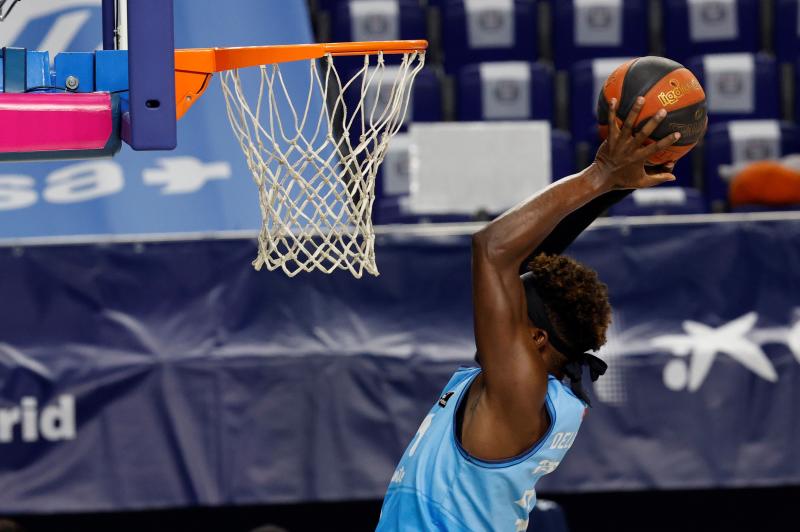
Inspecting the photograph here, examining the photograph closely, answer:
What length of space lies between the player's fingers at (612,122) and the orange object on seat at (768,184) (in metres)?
3.50

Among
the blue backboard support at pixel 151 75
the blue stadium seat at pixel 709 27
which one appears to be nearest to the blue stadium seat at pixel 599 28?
the blue stadium seat at pixel 709 27

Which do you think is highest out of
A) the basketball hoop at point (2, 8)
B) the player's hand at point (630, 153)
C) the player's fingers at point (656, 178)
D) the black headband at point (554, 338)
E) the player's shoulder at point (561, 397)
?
the basketball hoop at point (2, 8)

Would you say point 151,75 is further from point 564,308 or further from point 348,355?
point 348,355

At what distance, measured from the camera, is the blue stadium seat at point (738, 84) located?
25.4 feet

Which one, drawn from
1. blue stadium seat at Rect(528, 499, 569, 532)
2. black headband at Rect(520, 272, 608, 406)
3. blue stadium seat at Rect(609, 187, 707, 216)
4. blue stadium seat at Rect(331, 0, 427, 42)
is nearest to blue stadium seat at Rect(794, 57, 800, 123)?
blue stadium seat at Rect(609, 187, 707, 216)

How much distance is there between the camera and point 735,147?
24.5 ft

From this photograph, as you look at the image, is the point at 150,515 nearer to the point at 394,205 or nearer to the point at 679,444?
the point at 394,205

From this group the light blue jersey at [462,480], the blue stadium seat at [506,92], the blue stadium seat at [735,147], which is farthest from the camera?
the blue stadium seat at [506,92]

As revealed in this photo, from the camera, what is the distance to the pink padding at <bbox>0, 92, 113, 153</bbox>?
326 centimetres

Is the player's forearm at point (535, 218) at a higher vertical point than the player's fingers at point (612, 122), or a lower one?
lower

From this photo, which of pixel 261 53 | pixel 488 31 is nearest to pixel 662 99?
pixel 261 53

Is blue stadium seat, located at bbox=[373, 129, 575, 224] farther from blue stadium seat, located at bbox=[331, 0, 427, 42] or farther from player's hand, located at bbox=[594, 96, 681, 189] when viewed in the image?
player's hand, located at bbox=[594, 96, 681, 189]

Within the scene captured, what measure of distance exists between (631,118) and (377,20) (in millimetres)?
5015

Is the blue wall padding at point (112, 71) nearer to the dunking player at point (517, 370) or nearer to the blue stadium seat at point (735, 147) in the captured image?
the dunking player at point (517, 370)
